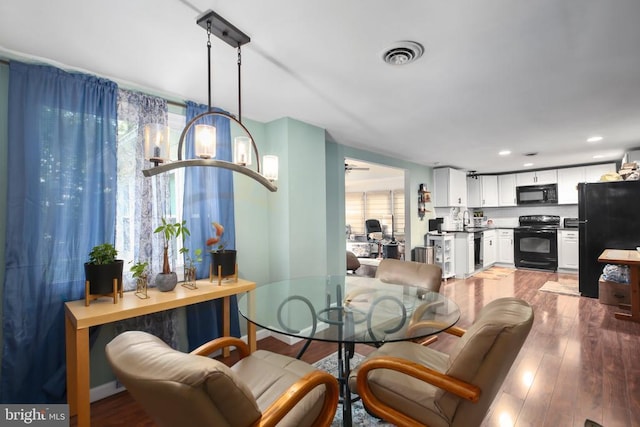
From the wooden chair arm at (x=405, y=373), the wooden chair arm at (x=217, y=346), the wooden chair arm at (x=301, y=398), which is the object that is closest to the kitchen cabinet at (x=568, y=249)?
the wooden chair arm at (x=405, y=373)

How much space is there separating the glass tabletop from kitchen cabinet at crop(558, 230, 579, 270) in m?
5.70

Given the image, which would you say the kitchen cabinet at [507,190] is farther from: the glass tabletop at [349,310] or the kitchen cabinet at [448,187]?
the glass tabletop at [349,310]

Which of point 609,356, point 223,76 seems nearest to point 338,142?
point 223,76

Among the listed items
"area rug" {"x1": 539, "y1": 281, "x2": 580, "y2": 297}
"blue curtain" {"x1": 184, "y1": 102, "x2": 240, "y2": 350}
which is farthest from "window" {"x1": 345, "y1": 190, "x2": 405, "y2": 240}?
"blue curtain" {"x1": 184, "y1": 102, "x2": 240, "y2": 350}

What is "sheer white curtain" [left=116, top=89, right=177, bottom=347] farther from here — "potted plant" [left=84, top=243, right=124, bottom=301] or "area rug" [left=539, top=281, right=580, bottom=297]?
"area rug" [left=539, top=281, right=580, bottom=297]

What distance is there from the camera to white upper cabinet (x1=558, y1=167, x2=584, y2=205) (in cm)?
636

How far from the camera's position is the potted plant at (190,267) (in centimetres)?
251

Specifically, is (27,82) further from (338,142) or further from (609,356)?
(609,356)

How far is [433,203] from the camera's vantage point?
6699 mm

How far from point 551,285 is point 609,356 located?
9.93 feet

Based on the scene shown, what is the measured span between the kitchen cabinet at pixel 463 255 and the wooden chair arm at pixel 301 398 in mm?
5474

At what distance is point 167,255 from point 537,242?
7.28m

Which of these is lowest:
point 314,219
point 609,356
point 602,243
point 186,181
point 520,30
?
point 609,356

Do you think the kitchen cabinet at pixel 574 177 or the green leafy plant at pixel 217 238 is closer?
the green leafy plant at pixel 217 238
